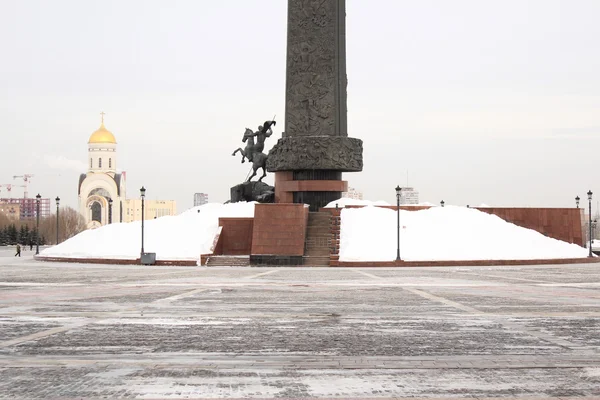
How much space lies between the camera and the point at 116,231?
4034 centimetres

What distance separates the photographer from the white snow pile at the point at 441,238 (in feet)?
113

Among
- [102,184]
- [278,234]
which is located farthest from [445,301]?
[102,184]

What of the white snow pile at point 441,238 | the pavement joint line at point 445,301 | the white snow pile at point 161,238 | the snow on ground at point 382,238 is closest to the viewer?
the pavement joint line at point 445,301

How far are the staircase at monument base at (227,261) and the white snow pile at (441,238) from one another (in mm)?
3794

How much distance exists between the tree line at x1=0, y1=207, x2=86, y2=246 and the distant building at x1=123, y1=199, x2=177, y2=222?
22695mm

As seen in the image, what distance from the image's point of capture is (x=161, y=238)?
37.9m

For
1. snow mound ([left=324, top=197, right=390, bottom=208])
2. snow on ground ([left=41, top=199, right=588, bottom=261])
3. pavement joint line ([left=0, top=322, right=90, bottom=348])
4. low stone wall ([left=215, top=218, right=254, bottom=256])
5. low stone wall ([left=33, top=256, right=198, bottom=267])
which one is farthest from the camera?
snow mound ([left=324, top=197, right=390, bottom=208])

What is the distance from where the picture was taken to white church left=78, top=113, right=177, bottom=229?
128 meters

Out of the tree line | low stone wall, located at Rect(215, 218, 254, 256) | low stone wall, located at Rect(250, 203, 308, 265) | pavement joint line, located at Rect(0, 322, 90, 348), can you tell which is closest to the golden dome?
the tree line

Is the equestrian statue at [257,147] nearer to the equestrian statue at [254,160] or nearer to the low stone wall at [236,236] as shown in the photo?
the equestrian statue at [254,160]

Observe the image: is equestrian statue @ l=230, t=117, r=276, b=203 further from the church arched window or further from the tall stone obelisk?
the church arched window

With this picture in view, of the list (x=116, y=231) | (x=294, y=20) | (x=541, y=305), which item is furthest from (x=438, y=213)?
(x=541, y=305)

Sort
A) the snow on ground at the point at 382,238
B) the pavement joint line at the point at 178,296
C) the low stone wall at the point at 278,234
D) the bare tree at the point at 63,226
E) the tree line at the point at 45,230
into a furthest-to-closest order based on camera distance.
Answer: the bare tree at the point at 63,226, the tree line at the point at 45,230, the snow on ground at the point at 382,238, the low stone wall at the point at 278,234, the pavement joint line at the point at 178,296

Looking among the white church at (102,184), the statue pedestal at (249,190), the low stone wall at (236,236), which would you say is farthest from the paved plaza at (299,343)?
the white church at (102,184)
